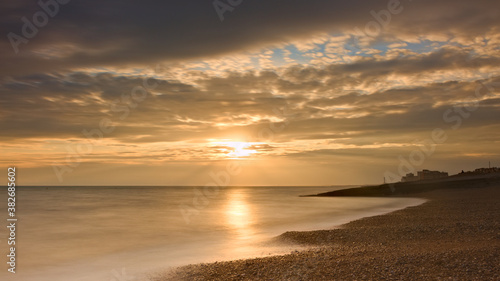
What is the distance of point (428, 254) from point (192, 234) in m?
16.2

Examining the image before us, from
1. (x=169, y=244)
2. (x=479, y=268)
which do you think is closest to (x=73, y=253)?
(x=169, y=244)

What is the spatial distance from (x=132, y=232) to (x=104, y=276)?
1348cm

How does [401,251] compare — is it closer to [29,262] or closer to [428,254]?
[428,254]

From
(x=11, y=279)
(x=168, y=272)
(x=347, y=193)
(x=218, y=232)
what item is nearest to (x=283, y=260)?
(x=168, y=272)

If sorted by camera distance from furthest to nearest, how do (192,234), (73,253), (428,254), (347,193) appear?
(347,193) < (192,234) < (73,253) < (428,254)

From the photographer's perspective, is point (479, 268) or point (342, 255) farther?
point (342, 255)

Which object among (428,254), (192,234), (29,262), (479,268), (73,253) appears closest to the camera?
(479,268)

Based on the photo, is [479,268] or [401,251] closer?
[479,268]

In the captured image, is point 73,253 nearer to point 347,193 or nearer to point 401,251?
point 401,251

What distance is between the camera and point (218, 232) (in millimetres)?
25438

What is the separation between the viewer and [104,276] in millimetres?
13922

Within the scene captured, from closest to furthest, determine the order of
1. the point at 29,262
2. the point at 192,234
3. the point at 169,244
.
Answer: the point at 29,262 → the point at 169,244 → the point at 192,234

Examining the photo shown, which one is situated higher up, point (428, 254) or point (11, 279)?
point (428, 254)

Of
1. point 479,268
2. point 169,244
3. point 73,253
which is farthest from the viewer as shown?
point 169,244
